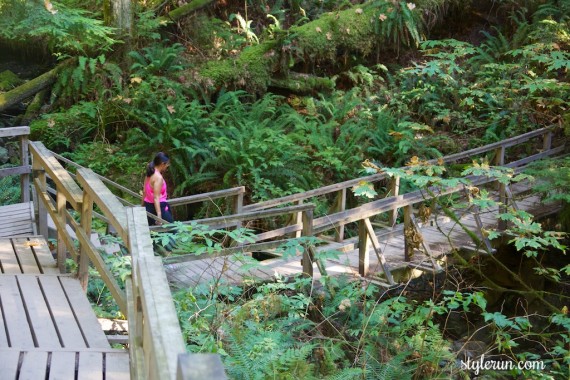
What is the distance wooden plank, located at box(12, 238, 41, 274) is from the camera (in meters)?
5.48

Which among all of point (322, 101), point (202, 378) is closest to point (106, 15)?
point (322, 101)

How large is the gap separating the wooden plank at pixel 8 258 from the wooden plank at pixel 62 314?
1.30 feet

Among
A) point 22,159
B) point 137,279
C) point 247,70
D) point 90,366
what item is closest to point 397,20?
point 247,70

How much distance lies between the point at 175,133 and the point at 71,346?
8.39 m

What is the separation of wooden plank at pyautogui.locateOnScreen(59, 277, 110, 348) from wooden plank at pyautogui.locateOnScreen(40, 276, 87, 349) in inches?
1.3

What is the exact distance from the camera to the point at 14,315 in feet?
14.4

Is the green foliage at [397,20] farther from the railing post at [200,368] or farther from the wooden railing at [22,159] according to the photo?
the railing post at [200,368]

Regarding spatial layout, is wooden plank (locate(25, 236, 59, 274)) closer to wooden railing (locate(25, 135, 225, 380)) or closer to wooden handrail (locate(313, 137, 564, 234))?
wooden railing (locate(25, 135, 225, 380))

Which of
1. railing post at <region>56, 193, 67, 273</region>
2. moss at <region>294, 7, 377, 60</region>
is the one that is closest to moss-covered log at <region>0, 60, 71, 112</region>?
moss at <region>294, 7, 377, 60</region>

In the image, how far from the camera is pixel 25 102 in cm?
1332

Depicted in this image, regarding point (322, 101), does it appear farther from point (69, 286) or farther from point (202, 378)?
point (202, 378)

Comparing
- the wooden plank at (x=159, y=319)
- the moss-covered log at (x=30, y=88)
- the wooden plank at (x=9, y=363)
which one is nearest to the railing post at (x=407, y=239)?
the wooden plank at (x=9, y=363)

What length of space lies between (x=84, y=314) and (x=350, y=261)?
478 centimetres

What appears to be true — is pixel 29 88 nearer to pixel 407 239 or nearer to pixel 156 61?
pixel 156 61
